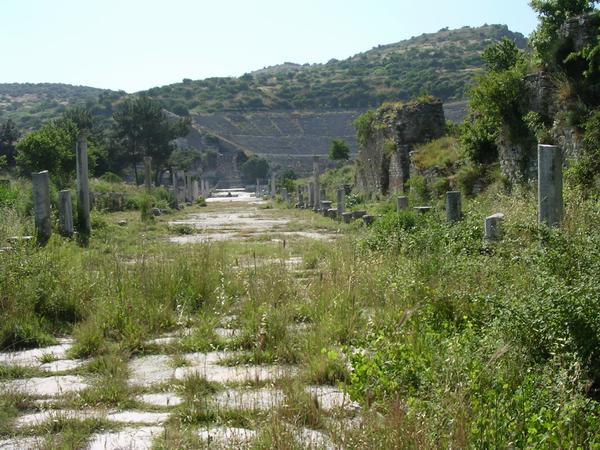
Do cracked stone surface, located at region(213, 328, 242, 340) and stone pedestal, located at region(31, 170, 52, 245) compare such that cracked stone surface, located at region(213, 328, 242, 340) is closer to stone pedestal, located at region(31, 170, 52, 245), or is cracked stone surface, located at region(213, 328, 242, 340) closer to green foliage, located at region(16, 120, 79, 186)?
stone pedestal, located at region(31, 170, 52, 245)

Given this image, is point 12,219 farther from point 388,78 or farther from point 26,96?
point 26,96

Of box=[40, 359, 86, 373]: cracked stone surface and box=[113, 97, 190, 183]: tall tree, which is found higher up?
box=[113, 97, 190, 183]: tall tree

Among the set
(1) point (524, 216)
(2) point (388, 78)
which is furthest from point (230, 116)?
(1) point (524, 216)

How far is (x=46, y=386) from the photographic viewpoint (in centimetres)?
471

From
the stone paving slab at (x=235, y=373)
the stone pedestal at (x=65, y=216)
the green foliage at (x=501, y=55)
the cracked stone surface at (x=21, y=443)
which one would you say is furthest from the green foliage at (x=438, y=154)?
the cracked stone surface at (x=21, y=443)

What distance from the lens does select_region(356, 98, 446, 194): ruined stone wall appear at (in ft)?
83.9

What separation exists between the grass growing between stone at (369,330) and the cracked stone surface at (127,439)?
0.30ft

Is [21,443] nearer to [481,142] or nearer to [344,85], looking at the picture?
[481,142]

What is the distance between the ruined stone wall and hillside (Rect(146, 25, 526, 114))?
6443 cm

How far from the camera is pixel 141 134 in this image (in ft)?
193

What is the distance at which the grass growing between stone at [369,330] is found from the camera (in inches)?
127

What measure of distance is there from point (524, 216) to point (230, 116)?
108 m

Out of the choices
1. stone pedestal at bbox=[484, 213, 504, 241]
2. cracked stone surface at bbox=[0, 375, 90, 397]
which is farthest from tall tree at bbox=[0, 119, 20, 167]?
cracked stone surface at bbox=[0, 375, 90, 397]

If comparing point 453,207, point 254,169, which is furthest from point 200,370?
point 254,169
